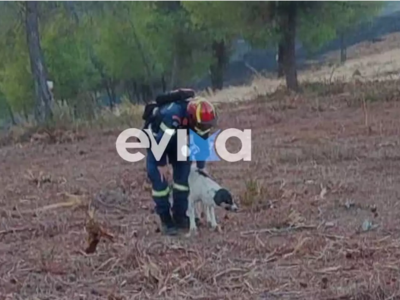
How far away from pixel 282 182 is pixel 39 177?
310 centimetres

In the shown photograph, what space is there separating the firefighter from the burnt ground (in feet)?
0.64

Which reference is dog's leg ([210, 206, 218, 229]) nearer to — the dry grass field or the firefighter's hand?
the dry grass field

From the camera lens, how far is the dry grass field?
5566 mm

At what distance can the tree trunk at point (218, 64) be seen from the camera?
121 feet

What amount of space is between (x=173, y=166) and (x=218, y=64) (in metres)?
30.3

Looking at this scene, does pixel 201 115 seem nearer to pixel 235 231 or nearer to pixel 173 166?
pixel 173 166

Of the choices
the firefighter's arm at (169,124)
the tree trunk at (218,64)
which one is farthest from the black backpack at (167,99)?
the tree trunk at (218,64)

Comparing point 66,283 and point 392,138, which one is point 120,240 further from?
point 392,138

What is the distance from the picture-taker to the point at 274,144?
13.0m

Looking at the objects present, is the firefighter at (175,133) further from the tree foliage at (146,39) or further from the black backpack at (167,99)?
the tree foliage at (146,39)

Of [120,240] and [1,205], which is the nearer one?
[120,240]

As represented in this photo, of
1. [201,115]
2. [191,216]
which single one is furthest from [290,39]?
[201,115]

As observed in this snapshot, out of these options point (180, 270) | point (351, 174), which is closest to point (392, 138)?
point (351, 174)

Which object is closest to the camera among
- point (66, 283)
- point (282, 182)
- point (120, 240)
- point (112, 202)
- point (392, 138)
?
point (66, 283)
